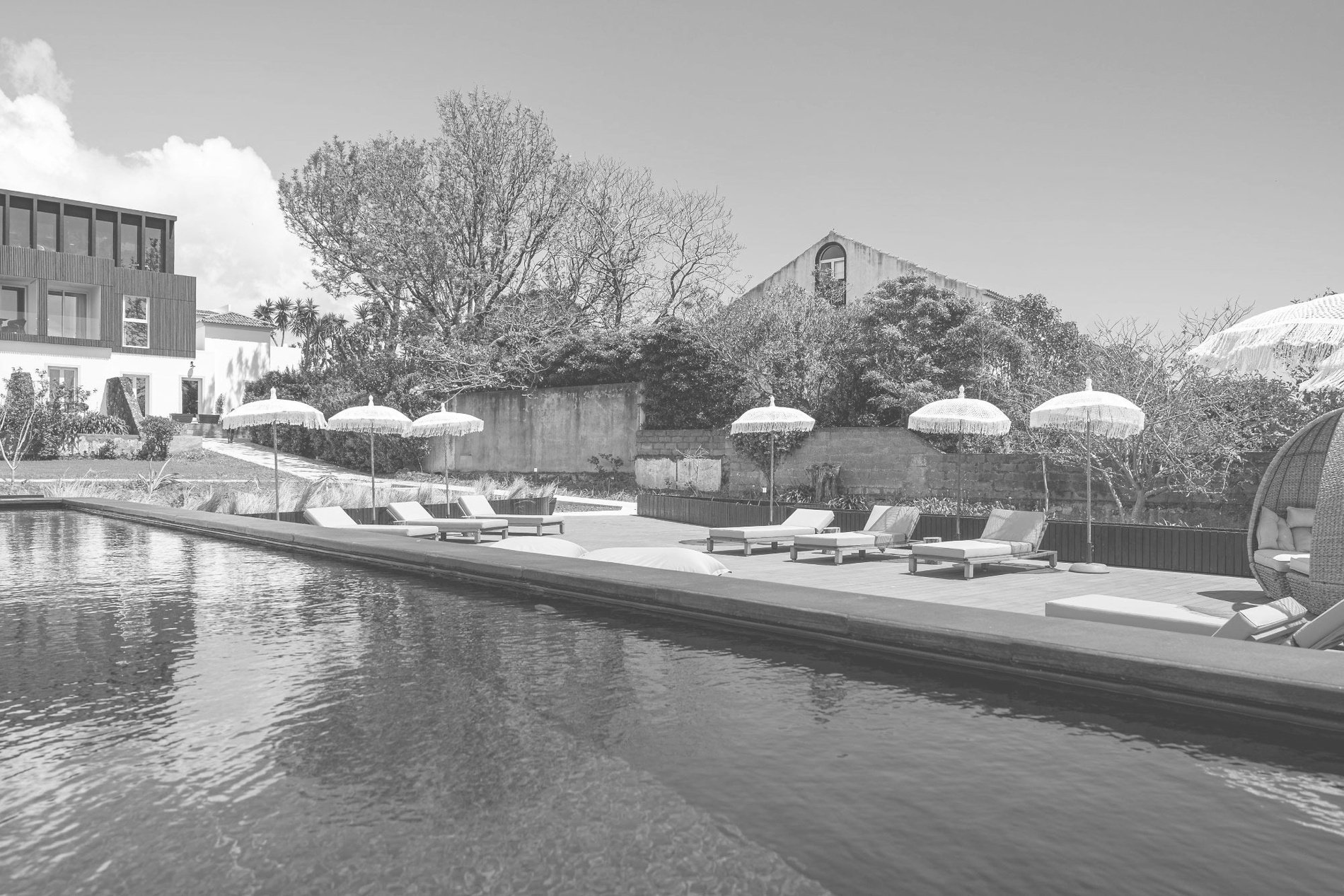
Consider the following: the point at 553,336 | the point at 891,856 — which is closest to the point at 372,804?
the point at 891,856

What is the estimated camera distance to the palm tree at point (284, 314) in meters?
68.1

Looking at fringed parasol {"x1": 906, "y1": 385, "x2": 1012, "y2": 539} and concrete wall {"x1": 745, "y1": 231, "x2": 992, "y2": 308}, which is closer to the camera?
fringed parasol {"x1": 906, "y1": 385, "x2": 1012, "y2": 539}

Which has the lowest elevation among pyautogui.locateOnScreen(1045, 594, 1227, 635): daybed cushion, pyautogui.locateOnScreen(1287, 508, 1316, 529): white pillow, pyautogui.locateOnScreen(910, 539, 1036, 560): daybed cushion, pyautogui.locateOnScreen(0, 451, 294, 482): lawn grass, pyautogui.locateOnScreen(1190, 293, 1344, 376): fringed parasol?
pyautogui.locateOnScreen(910, 539, 1036, 560): daybed cushion

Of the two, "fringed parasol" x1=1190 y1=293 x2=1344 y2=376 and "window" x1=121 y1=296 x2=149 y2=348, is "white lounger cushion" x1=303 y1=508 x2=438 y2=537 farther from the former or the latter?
"window" x1=121 y1=296 x2=149 y2=348

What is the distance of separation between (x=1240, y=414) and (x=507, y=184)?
22.1 metres

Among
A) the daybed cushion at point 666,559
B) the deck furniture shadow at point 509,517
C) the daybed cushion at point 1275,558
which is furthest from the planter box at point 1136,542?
the daybed cushion at point 666,559

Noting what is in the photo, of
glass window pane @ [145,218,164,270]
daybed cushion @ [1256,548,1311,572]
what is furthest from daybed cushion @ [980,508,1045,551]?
glass window pane @ [145,218,164,270]

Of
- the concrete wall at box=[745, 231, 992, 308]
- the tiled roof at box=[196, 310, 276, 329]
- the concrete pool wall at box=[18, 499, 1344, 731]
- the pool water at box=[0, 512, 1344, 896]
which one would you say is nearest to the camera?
the pool water at box=[0, 512, 1344, 896]

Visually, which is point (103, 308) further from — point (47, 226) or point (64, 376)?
point (47, 226)

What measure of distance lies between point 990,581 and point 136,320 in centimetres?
3685

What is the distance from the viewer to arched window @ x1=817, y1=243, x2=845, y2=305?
29.2 metres

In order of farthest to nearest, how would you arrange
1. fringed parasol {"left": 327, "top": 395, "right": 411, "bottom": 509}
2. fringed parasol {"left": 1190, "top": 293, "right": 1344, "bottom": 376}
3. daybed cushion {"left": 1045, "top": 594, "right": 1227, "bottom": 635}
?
fringed parasol {"left": 327, "top": 395, "right": 411, "bottom": 509}
fringed parasol {"left": 1190, "top": 293, "right": 1344, "bottom": 376}
daybed cushion {"left": 1045, "top": 594, "right": 1227, "bottom": 635}

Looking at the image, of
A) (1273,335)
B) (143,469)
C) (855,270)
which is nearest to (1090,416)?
(1273,335)

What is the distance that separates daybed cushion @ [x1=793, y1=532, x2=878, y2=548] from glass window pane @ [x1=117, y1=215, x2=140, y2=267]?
120 ft
